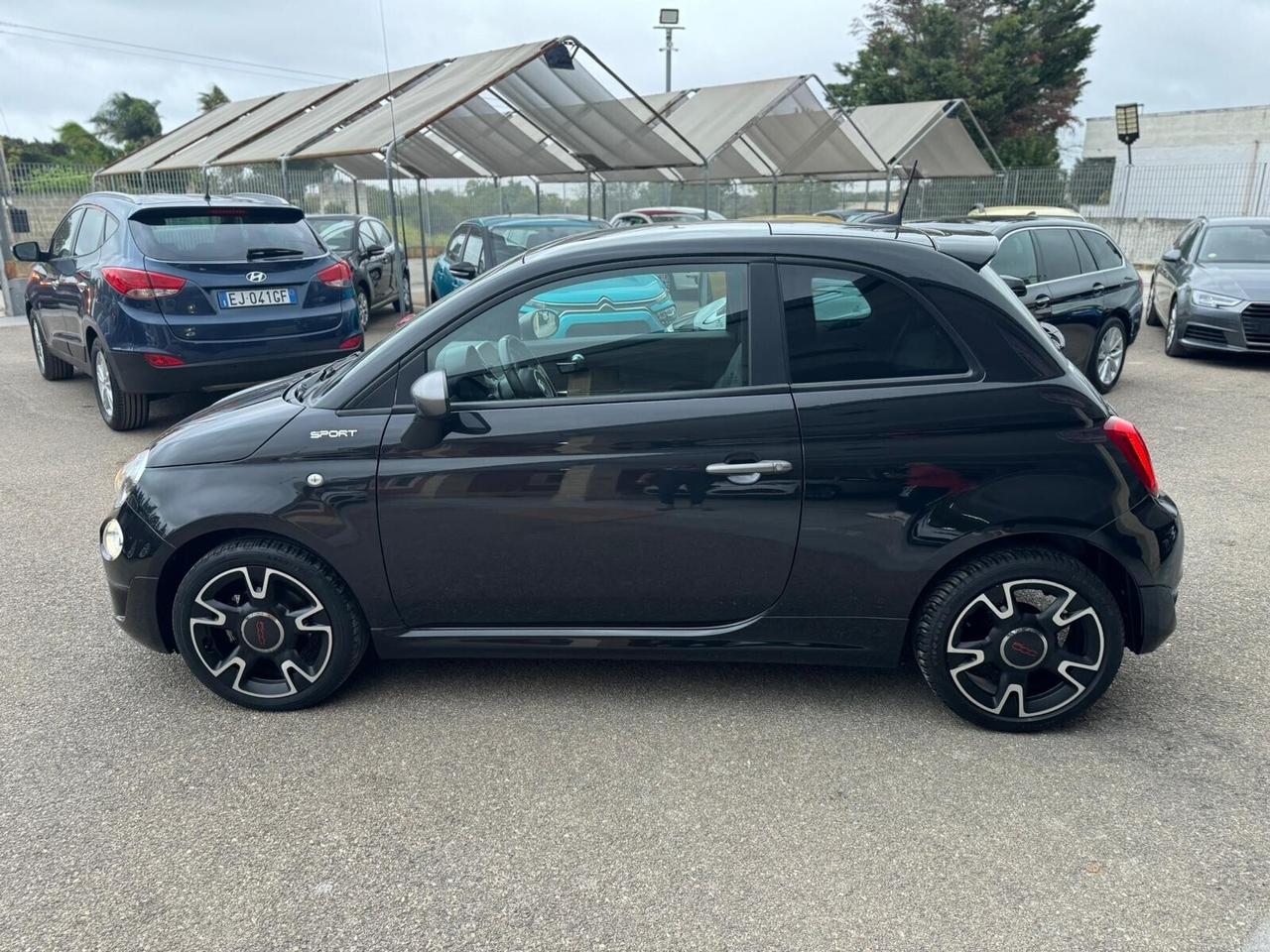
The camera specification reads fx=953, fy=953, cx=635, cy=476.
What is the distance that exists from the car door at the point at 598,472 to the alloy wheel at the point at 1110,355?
6.78m

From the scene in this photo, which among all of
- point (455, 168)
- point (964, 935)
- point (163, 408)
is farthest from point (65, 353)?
point (455, 168)

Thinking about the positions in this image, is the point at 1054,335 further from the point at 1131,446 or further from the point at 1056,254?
the point at 1056,254

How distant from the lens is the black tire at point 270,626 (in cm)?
331

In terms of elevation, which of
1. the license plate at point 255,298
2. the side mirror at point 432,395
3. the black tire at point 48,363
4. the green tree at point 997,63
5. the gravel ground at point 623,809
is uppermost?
the green tree at point 997,63

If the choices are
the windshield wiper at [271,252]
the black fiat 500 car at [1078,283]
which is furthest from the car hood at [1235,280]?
the windshield wiper at [271,252]

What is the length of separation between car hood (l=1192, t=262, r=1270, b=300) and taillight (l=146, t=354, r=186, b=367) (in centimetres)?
1006

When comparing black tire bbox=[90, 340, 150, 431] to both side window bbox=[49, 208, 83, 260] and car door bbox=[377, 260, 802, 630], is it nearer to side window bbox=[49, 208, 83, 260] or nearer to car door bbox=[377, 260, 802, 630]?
side window bbox=[49, 208, 83, 260]

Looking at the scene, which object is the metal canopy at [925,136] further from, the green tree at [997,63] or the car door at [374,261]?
the green tree at [997,63]

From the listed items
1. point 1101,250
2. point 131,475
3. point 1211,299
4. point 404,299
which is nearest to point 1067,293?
point 1101,250

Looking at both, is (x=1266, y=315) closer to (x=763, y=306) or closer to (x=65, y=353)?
(x=763, y=306)

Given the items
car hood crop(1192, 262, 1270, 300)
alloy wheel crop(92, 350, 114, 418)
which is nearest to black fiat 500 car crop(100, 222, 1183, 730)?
alloy wheel crop(92, 350, 114, 418)

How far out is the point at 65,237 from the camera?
8.42 metres

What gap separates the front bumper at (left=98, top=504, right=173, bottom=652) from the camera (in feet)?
11.0

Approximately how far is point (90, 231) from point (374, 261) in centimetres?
643
